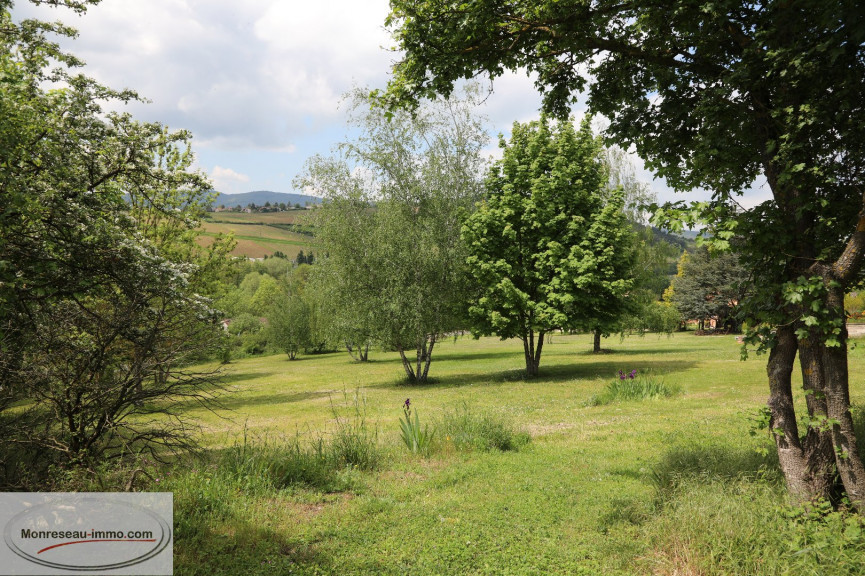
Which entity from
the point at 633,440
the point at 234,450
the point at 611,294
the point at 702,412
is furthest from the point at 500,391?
the point at 234,450

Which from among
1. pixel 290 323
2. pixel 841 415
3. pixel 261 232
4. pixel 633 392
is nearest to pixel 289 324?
pixel 290 323

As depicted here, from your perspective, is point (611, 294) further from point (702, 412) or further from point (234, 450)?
point (234, 450)

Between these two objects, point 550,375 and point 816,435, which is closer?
point 816,435

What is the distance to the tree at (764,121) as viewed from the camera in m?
4.59

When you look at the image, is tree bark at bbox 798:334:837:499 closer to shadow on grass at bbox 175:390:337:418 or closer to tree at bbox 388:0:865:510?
tree at bbox 388:0:865:510

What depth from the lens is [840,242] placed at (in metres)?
5.09

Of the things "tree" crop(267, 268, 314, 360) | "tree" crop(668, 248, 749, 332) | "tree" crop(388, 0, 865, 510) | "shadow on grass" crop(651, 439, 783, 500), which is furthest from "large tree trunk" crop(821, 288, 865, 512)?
"tree" crop(668, 248, 749, 332)

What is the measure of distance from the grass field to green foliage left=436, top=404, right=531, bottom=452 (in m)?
106

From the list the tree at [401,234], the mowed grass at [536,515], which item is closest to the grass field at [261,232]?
the tree at [401,234]

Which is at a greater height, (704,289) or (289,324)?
(704,289)

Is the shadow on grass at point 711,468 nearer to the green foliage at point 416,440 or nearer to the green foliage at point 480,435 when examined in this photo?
the green foliage at point 480,435

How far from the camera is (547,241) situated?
2128 cm

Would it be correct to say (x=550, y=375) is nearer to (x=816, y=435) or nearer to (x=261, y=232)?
(x=816, y=435)

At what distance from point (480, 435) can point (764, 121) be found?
21.9ft
